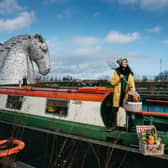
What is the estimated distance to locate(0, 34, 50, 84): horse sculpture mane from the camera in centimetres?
1648

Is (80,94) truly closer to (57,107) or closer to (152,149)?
(57,107)

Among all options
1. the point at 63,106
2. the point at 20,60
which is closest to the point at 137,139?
the point at 63,106

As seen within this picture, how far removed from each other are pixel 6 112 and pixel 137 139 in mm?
4204

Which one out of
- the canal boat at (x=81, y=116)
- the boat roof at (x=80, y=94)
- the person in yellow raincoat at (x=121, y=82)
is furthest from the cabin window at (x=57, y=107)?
the person in yellow raincoat at (x=121, y=82)

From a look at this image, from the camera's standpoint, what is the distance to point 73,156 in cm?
397

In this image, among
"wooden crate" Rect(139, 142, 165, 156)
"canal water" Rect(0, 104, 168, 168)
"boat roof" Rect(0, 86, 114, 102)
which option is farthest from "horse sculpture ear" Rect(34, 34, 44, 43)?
"wooden crate" Rect(139, 142, 165, 156)

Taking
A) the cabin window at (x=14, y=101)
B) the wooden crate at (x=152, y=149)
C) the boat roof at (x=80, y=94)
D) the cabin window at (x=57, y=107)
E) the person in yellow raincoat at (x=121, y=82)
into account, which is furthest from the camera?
the cabin window at (x=14, y=101)

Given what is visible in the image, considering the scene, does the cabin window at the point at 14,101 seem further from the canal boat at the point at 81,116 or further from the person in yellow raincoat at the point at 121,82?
the person in yellow raincoat at the point at 121,82

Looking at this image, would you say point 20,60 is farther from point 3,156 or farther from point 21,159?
Answer: point 3,156

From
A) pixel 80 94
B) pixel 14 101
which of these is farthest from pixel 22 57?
pixel 80 94

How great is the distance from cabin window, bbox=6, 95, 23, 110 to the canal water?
126cm

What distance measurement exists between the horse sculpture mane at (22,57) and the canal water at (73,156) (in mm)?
11859

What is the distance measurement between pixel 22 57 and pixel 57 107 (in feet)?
40.2

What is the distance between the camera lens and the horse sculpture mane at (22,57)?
1648 cm
